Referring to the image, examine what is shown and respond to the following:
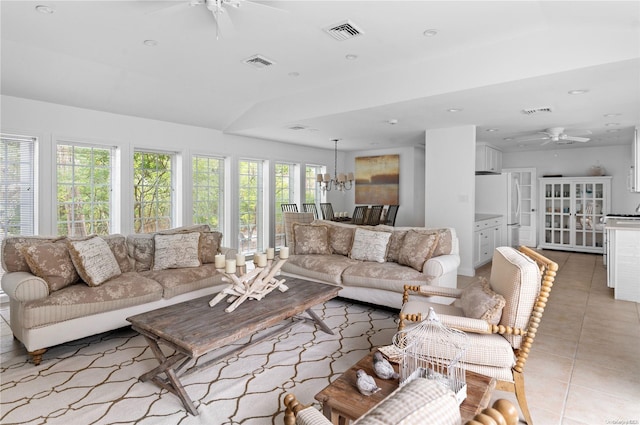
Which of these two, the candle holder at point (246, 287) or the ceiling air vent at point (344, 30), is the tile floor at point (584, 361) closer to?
the candle holder at point (246, 287)

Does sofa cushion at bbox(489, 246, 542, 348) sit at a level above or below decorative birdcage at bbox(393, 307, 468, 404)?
above

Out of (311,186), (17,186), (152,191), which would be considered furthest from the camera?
(311,186)

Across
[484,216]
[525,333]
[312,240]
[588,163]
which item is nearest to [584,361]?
[525,333]

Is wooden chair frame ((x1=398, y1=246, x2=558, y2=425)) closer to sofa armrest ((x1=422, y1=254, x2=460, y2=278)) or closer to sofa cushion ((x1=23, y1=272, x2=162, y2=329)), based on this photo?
sofa armrest ((x1=422, y1=254, x2=460, y2=278))

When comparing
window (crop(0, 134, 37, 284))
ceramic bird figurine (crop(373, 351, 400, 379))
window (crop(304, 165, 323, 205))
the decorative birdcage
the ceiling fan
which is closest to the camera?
the decorative birdcage

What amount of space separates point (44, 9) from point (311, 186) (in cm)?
630

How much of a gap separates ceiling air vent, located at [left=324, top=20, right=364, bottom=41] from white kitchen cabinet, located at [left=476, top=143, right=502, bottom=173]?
4922 mm

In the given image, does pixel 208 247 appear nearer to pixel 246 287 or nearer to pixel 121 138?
pixel 246 287

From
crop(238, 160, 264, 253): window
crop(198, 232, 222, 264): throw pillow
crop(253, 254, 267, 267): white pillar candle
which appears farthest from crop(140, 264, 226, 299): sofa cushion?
crop(238, 160, 264, 253): window

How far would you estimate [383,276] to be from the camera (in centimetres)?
377

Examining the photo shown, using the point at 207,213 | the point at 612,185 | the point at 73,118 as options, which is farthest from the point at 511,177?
the point at 73,118

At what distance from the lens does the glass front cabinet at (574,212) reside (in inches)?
305

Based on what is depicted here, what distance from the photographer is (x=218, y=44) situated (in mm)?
3494

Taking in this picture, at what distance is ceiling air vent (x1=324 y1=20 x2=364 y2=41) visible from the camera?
3.05 m
